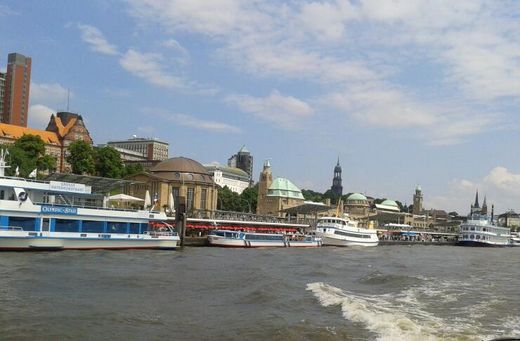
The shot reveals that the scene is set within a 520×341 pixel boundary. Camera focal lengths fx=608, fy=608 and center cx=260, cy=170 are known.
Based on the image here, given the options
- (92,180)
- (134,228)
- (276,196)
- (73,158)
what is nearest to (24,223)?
(134,228)

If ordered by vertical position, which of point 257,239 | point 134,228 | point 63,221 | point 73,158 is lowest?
point 257,239

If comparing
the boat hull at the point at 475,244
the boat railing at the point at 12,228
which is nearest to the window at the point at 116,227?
the boat railing at the point at 12,228

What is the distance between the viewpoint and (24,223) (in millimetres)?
53750

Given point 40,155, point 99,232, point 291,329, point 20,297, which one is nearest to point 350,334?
point 291,329

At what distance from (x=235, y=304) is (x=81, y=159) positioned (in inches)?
4434

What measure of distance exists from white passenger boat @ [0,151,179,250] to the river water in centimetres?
664

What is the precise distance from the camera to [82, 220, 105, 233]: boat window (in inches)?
2328

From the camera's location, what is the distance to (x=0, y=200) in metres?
52.1

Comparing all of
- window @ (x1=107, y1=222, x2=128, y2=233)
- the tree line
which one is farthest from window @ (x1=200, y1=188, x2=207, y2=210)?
window @ (x1=107, y1=222, x2=128, y2=233)

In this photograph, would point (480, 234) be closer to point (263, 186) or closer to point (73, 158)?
point (263, 186)

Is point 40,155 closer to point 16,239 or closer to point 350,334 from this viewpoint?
point 16,239

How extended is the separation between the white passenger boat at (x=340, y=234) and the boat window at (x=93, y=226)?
5230cm

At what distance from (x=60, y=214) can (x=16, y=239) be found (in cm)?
508

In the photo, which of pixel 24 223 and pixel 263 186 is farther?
pixel 263 186
